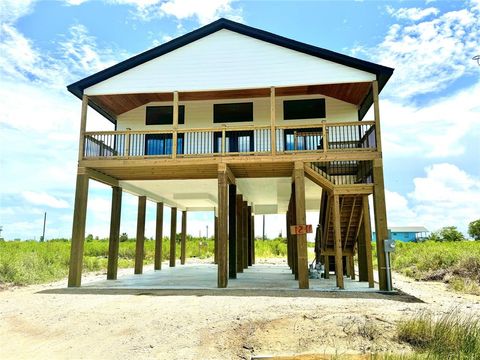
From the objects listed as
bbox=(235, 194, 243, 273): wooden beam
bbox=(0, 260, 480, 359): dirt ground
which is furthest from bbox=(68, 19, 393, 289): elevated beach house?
bbox=(0, 260, 480, 359): dirt ground

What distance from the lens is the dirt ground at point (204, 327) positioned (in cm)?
677

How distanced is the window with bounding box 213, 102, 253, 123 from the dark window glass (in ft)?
6.02

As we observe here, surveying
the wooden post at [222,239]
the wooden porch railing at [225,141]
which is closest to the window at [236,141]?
the wooden porch railing at [225,141]

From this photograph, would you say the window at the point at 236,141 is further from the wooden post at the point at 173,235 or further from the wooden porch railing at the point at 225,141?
the wooden post at the point at 173,235

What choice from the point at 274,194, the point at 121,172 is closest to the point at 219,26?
the point at 121,172

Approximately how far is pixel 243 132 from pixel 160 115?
3.84 m

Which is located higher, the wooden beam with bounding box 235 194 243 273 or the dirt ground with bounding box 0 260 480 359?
the wooden beam with bounding box 235 194 243 273

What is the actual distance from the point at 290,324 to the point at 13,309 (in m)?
7.06

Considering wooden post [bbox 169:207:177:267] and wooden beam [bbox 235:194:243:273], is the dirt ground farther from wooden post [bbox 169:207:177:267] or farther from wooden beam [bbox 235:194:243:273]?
wooden post [bbox 169:207:177:267]

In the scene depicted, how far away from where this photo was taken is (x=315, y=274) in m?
16.8

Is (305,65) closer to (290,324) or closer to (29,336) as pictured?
(290,324)

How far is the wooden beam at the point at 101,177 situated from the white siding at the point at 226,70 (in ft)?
9.98

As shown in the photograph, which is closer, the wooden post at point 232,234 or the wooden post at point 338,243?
the wooden post at point 338,243

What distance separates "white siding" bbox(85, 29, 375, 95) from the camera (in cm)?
1388
